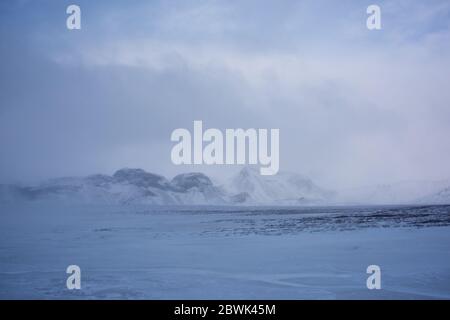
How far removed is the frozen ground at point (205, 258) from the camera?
13.6 feet

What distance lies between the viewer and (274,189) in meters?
4.79

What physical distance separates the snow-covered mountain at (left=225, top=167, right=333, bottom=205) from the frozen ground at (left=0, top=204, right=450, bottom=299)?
37 centimetres

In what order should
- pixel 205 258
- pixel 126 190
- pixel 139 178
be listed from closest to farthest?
pixel 205 258 → pixel 139 178 → pixel 126 190

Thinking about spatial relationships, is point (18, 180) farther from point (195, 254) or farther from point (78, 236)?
point (195, 254)

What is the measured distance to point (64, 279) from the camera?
13.8ft

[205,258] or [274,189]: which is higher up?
[274,189]

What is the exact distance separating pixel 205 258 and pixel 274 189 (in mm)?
1108

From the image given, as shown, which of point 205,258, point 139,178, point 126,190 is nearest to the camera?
point 205,258

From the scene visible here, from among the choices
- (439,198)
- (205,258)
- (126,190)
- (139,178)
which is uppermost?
(139,178)

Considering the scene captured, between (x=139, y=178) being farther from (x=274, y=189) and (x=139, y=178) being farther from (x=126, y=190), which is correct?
(x=274, y=189)

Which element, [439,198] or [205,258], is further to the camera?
[439,198]

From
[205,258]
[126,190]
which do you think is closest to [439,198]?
[205,258]

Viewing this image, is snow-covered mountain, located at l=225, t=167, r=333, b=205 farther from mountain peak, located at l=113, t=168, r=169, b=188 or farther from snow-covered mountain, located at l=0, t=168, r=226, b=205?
mountain peak, located at l=113, t=168, r=169, b=188

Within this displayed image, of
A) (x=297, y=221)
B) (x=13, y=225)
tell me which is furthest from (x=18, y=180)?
(x=297, y=221)
